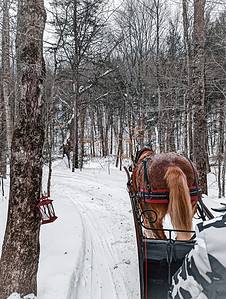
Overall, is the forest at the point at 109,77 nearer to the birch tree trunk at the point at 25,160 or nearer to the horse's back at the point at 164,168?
the birch tree trunk at the point at 25,160

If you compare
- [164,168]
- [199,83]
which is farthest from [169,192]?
[199,83]

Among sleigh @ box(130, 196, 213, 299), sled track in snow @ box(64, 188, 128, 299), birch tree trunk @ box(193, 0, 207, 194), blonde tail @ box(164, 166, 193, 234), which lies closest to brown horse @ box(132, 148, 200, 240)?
blonde tail @ box(164, 166, 193, 234)

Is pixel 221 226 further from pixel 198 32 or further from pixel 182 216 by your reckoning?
pixel 198 32

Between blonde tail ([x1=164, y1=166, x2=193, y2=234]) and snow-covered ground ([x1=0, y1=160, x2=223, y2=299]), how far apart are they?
1025 mm

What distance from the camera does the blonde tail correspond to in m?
4.13

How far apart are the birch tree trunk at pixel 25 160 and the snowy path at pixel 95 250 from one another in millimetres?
541

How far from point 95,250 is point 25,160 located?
284 cm

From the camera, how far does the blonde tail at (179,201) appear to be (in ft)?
13.6

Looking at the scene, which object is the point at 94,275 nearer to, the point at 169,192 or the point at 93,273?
the point at 93,273

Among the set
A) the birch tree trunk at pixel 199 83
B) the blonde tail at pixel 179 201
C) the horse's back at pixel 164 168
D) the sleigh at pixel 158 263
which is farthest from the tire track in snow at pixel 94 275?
the birch tree trunk at pixel 199 83

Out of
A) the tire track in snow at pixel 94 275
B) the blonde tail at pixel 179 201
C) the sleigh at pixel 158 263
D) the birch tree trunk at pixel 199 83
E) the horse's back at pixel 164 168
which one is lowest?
the tire track in snow at pixel 94 275

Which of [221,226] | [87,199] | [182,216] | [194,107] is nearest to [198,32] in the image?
[194,107]

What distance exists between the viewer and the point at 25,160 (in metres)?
3.24

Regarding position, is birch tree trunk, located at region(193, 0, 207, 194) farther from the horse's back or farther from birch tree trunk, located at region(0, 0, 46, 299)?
birch tree trunk, located at region(0, 0, 46, 299)
